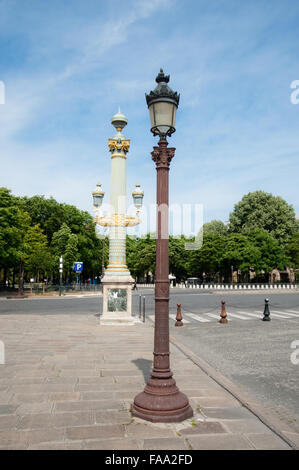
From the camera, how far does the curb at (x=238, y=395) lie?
4756 mm

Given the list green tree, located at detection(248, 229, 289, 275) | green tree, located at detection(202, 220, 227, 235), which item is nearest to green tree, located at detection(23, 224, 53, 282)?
green tree, located at detection(248, 229, 289, 275)

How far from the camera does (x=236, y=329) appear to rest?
1447cm

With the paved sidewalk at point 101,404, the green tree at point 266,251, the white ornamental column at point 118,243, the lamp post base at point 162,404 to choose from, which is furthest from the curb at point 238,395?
the green tree at point 266,251

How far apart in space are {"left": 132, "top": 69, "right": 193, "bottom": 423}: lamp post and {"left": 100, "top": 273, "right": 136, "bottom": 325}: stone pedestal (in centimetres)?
1025

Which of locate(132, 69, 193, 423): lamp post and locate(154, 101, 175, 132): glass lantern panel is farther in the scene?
locate(154, 101, 175, 132): glass lantern panel

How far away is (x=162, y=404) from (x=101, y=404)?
107cm

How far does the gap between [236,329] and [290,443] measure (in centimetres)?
1025

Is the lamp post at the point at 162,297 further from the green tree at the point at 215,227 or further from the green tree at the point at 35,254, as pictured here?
the green tree at the point at 215,227

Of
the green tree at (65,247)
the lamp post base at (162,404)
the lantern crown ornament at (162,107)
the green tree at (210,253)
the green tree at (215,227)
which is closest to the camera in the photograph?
the lamp post base at (162,404)

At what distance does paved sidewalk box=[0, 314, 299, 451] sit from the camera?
14.6ft

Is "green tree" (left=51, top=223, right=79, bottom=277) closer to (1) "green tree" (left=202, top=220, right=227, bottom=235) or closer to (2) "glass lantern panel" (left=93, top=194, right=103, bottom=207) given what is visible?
(2) "glass lantern panel" (left=93, top=194, right=103, bottom=207)

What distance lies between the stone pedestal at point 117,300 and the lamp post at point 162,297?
10.2m
